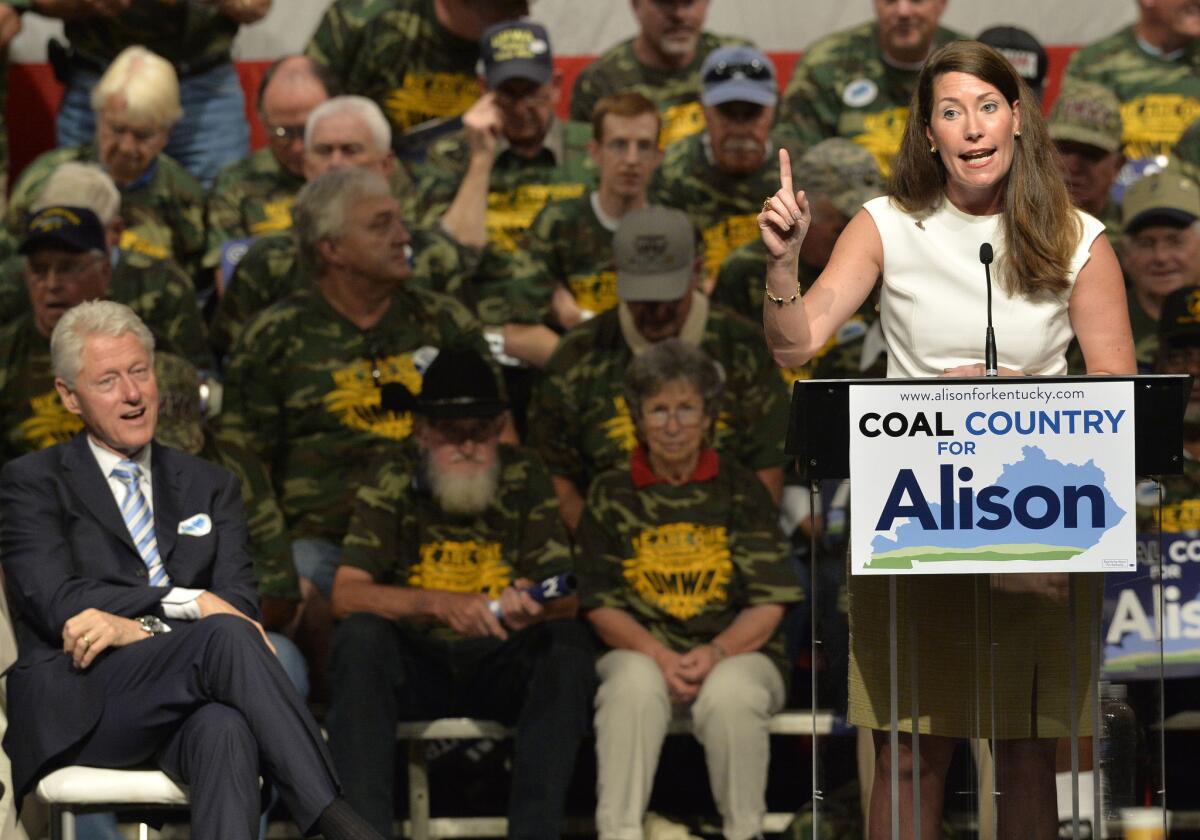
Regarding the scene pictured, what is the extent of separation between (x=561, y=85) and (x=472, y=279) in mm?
1367

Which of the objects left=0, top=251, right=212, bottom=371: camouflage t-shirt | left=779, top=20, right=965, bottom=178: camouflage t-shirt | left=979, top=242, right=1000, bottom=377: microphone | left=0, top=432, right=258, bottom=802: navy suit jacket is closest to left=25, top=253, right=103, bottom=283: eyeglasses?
left=0, top=251, right=212, bottom=371: camouflage t-shirt

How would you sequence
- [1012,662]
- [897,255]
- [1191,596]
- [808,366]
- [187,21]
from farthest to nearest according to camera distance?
[187,21], [808,366], [1191,596], [897,255], [1012,662]

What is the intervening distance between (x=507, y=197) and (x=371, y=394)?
104cm

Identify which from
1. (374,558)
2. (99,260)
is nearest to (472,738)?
(374,558)

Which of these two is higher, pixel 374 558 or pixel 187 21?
pixel 187 21

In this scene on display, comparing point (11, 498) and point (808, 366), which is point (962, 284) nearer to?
point (11, 498)

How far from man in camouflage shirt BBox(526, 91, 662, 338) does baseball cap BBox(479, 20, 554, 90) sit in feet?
0.99

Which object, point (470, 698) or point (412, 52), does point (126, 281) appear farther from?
point (470, 698)

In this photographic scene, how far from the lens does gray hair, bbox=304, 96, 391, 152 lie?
588 cm

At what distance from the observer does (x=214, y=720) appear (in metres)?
3.75

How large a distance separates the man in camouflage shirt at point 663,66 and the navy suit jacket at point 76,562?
8.41 feet

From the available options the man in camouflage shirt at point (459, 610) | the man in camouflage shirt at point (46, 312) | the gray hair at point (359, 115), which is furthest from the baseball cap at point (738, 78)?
the man in camouflage shirt at point (46, 312)

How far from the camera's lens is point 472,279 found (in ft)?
19.2

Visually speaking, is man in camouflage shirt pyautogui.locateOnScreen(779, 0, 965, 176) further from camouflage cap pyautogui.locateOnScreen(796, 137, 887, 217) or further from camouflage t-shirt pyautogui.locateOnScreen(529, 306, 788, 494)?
camouflage t-shirt pyautogui.locateOnScreen(529, 306, 788, 494)
